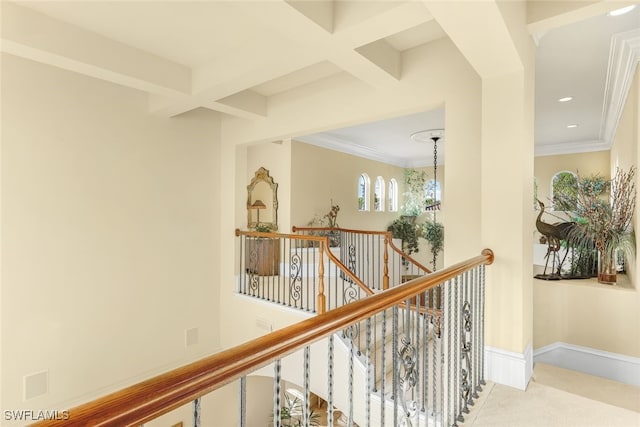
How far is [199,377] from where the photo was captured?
80 centimetres

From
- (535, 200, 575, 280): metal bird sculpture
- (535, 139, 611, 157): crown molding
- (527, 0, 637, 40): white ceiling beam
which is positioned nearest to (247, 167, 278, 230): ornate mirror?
(535, 200, 575, 280): metal bird sculpture

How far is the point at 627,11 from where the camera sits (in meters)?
2.71

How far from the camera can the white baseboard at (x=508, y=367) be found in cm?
239

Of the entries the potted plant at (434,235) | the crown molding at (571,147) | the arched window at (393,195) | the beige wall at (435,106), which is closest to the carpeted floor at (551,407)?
the beige wall at (435,106)

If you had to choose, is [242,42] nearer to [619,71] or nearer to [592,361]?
[619,71]

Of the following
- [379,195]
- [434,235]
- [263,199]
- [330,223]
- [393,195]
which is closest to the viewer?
[263,199]

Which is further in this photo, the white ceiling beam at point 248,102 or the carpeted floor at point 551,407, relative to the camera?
the white ceiling beam at point 248,102

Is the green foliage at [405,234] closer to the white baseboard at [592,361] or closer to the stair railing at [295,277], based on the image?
the stair railing at [295,277]

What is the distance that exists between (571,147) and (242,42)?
7.91m

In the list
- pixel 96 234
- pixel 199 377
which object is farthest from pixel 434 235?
pixel 199 377

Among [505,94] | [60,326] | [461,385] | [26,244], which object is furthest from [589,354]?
[26,244]

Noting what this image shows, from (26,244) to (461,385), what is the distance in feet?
13.2

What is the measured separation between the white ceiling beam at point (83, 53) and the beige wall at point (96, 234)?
77cm

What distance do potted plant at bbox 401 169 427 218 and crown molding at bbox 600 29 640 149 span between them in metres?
4.83
